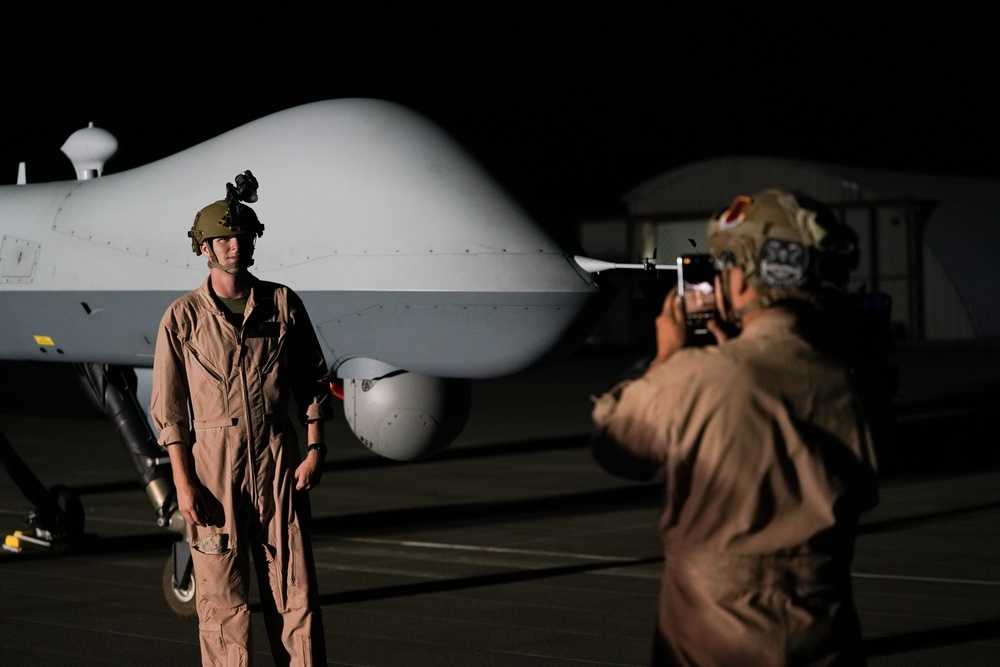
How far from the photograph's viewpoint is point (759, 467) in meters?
3.28

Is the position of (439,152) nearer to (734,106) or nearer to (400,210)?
(400,210)

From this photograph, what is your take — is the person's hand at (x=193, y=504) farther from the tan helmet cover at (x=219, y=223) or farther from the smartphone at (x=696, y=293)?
the smartphone at (x=696, y=293)

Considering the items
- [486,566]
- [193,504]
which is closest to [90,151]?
[486,566]

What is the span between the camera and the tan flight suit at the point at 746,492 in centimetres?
326

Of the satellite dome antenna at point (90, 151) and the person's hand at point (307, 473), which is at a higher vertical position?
the satellite dome antenna at point (90, 151)

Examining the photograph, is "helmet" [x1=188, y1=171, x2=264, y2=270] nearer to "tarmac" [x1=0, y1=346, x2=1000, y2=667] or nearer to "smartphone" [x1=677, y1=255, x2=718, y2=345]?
"tarmac" [x1=0, y1=346, x2=1000, y2=667]

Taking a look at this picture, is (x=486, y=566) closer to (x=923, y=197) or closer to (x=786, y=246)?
(x=786, y=246)

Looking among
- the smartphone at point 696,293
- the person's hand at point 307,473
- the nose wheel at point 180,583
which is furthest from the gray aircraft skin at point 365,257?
the smartphone at point 696,293

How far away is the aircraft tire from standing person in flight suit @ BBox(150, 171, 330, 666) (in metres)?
2.48

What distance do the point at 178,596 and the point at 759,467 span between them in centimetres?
583

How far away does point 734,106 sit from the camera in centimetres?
6059

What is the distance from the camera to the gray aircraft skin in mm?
7547

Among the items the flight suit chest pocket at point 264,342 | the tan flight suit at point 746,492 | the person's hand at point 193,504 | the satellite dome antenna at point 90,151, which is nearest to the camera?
the tan flight suit at point 746,492

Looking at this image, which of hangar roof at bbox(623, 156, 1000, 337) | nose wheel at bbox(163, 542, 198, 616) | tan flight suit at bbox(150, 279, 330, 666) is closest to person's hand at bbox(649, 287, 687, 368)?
tan flight suit at bbox(150, 279, 330, 666)
